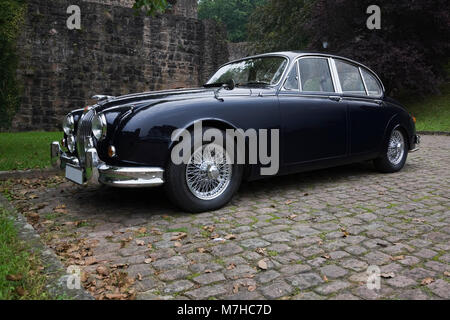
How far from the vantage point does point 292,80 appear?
478 cm

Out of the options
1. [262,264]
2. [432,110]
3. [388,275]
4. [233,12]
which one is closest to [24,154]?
[262,264]

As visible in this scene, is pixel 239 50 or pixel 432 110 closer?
pixel 432 110

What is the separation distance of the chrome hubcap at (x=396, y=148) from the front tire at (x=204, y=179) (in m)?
3.03

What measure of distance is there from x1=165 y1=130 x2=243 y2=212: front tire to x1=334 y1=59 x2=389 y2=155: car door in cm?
199

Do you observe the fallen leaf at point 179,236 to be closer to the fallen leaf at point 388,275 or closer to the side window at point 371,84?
the fallen leaf at point 388,275

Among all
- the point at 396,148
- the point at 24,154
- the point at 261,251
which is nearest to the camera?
the point at 261,251

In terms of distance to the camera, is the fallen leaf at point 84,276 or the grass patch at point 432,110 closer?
the fallen leaf at point 84,276

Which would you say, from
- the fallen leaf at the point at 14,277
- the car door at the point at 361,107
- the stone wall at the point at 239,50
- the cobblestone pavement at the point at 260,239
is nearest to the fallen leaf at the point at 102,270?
the cobblestone pavement at the point at 260,239

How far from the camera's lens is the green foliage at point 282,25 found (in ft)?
70.7

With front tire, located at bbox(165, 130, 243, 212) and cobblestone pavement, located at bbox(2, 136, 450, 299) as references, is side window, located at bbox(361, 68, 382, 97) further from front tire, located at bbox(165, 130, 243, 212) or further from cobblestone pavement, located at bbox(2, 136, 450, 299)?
front tire, located at bbox(165, 130, 243, 212)

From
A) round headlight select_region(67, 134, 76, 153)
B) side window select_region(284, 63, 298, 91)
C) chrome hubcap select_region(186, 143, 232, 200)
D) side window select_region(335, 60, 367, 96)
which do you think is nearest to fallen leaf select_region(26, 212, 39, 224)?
round headlight select_region(67, 134, 76, 153)

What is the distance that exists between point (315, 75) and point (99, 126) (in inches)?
110

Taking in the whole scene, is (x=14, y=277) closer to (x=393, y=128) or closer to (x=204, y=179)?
(x=204, y=179)

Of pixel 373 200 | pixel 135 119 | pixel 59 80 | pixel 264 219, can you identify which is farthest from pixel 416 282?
pixel 59 80
